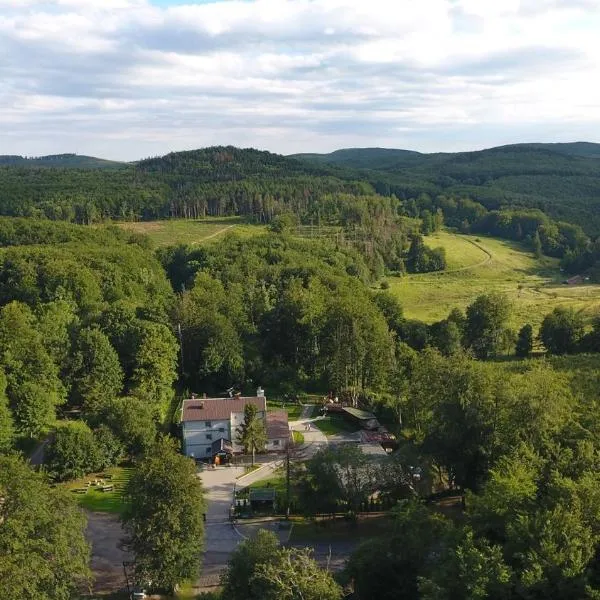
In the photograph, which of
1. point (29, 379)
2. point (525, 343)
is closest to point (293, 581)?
point (29, 379)

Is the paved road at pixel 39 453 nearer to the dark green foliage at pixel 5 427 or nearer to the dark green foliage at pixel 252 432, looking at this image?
the dark green foliage at pixel 5 427

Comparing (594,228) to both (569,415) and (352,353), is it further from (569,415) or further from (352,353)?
(569,415)

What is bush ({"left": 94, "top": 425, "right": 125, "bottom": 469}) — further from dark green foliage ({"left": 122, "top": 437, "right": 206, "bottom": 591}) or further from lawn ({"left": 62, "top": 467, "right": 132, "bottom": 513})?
dark green foliage ({"left": 122, "top": 437, "right": 206, "bottom": 591})

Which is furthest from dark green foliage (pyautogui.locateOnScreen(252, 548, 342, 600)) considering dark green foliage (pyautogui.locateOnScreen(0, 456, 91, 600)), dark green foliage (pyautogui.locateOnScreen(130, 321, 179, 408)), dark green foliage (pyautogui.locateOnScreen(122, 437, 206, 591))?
dark green foliage (pyautogui.locateOnScreen(130, 321, 179, 408))

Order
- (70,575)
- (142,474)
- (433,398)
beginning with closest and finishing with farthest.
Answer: (70,575)
(142,474)
(433,398)

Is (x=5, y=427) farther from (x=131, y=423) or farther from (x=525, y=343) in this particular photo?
(x=525, y=343)

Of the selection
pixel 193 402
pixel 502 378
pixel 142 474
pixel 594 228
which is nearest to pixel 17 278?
pixel 193 402
